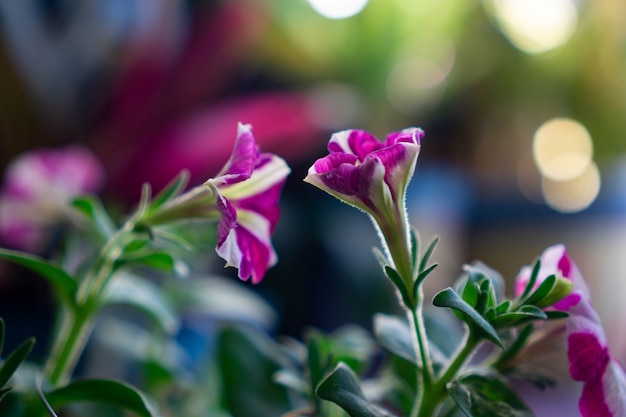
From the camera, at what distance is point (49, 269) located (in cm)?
29

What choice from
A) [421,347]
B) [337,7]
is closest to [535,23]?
[337,7]

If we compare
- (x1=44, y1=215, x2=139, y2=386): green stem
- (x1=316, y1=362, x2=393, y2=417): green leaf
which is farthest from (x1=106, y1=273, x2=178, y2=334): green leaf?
(x1=316, y1=362, x2=393, y2=417): green leaf

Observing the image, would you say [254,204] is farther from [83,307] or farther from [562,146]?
[562,146]

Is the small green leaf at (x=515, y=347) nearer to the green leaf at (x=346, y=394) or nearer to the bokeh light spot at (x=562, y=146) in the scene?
the green leaf at (x=346, y=394)

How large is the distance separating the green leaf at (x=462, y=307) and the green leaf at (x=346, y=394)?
4 cm

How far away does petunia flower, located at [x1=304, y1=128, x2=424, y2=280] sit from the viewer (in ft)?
0.74

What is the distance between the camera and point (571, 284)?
0.24 m

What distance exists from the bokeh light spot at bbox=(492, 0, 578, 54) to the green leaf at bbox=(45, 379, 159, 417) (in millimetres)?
1303

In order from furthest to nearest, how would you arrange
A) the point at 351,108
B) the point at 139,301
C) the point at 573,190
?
the point at 573,190
the point at 351,108
the point at 139,301

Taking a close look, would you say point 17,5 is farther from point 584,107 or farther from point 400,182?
point 584,107

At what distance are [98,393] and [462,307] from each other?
15 centimetres

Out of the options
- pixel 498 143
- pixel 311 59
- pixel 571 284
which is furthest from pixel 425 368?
pixel 498 143

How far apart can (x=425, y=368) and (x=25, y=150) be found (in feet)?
2.76

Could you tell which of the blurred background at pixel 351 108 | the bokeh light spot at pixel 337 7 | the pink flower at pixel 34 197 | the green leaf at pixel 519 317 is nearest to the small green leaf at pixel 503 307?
the green leaf at pixel 519 317
